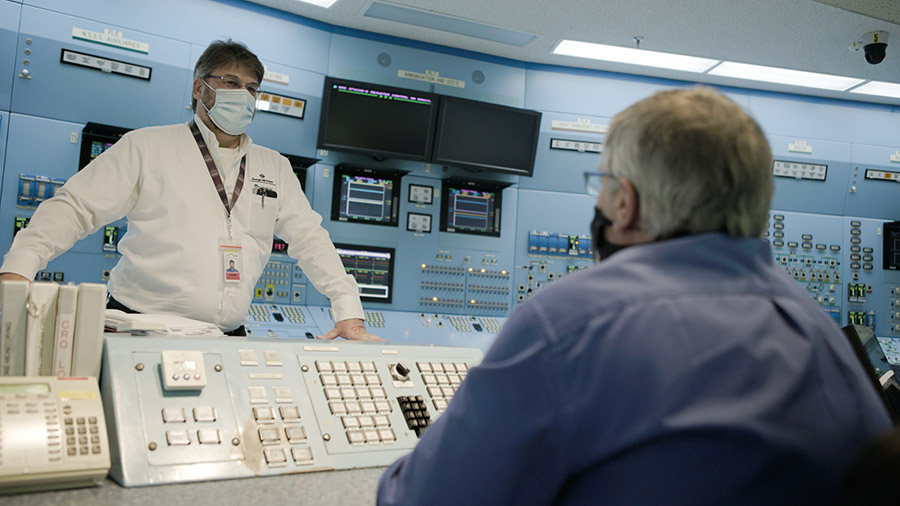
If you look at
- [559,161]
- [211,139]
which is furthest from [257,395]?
[559,161]

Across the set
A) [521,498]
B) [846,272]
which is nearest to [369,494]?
[521,498]

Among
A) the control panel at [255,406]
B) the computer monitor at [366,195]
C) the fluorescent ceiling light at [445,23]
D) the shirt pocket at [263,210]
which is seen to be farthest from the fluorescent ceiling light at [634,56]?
the control panel at [255,406]

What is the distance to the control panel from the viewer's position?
1.05 metres

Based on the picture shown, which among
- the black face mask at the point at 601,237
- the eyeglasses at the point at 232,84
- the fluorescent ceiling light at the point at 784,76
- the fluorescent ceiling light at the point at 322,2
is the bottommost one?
the black face mask at the point at 601,237

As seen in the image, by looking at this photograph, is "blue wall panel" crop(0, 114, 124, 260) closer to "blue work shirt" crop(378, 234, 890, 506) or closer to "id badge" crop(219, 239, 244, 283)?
"id badge" crop(219, 239, 244, 283)

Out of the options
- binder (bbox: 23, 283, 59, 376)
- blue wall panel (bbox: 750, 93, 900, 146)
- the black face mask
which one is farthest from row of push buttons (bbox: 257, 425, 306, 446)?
blue wall panel (bbox: 750, 93, 900, 146)

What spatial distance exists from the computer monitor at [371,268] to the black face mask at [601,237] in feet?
12.5

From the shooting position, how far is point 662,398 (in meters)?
0.70

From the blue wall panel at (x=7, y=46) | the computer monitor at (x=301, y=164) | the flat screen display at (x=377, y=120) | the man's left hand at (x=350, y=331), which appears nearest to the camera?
the man's left hand at (x=350, y=331)

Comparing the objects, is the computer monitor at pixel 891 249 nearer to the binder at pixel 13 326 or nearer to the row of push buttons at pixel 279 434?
the row of push buttons at pixel 279 434

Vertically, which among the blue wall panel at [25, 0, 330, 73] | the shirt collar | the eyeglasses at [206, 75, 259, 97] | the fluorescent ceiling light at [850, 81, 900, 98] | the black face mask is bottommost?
the black face mask

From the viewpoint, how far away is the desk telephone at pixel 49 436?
3.01ft

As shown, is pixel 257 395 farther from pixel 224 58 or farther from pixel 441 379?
pixel 224 58

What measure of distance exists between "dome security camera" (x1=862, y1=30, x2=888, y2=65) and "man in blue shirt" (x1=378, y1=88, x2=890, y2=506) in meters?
Answer: 4.29
